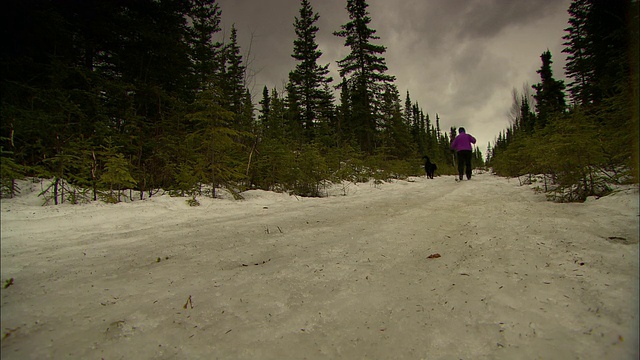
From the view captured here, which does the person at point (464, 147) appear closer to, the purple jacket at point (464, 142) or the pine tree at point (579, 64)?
the purple jacket at point (464, 142)

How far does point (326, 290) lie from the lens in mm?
1566

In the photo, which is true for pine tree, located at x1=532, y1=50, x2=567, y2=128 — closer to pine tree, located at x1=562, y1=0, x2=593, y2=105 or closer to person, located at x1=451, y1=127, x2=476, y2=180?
pine tree, located at x1=562, y1=0, x2=593, y2=105

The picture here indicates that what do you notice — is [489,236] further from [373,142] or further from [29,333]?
[373,142]

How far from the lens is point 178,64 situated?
Answer: 789cm

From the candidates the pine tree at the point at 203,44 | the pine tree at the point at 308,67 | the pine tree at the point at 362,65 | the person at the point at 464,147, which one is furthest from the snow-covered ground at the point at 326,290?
the pine tree at the point at 308,67

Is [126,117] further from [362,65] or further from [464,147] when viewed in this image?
[362,65]

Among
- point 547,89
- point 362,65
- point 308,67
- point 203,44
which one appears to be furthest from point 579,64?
point 203,44

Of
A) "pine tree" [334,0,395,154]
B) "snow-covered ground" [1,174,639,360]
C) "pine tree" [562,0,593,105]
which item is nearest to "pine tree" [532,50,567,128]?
"pine tree" [562,0,593,105]

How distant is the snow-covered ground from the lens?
3.37 feet

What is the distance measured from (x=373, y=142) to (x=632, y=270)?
73.4 feet

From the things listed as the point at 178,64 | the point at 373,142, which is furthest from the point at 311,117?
the point at 178,64

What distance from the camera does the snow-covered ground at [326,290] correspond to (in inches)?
40.4

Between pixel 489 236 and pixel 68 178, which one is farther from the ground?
pixel 68 178

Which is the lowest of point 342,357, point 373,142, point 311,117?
point 342,357
